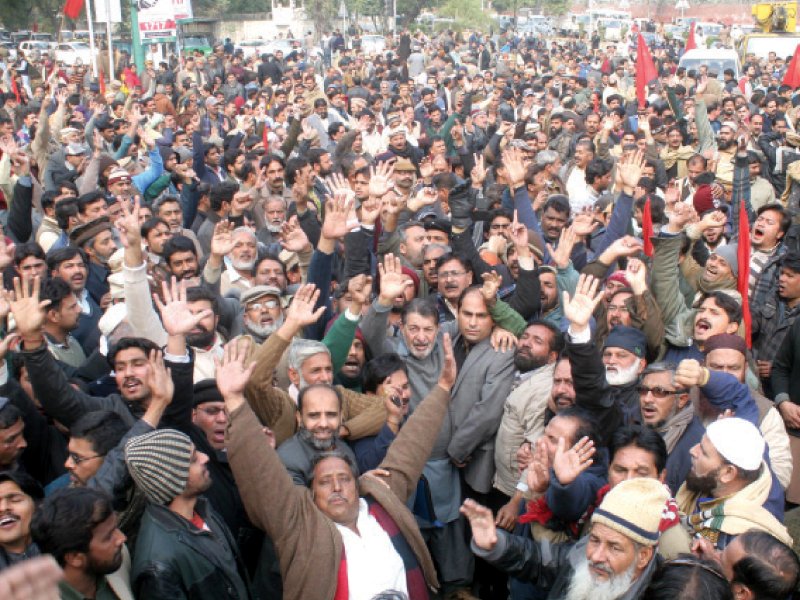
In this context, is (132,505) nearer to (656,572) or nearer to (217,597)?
(217,597)

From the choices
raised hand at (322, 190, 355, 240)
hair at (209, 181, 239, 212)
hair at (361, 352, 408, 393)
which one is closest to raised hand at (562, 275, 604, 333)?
hair at (361, 352, 408, 393)

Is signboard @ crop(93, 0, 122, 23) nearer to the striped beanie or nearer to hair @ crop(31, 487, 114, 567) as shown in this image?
the striped beanie

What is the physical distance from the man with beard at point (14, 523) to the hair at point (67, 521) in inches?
6.8

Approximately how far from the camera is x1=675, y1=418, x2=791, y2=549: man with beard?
10.5ft

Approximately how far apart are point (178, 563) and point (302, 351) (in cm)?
140

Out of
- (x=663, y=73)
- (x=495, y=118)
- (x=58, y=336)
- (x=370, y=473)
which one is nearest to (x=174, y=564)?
(x=370, y=473)

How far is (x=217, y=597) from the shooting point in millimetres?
3117

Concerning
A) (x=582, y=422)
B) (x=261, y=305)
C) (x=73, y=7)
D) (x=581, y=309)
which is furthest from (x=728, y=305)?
(x=73, y=7)

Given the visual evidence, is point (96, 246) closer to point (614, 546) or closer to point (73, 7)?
point (614, 546)

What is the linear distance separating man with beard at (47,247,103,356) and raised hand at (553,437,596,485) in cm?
285

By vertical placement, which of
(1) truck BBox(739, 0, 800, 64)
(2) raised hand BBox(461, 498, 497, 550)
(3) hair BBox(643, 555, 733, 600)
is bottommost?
(2) raised hand BBox(461, 498, 497, 550)

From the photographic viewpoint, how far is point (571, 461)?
11.1 feet

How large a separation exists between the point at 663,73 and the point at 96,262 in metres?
18.3

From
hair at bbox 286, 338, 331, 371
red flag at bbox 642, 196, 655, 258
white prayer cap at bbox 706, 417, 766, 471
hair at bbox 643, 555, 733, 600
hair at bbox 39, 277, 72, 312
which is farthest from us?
red flag at bbox 642, 196, 655, 258
